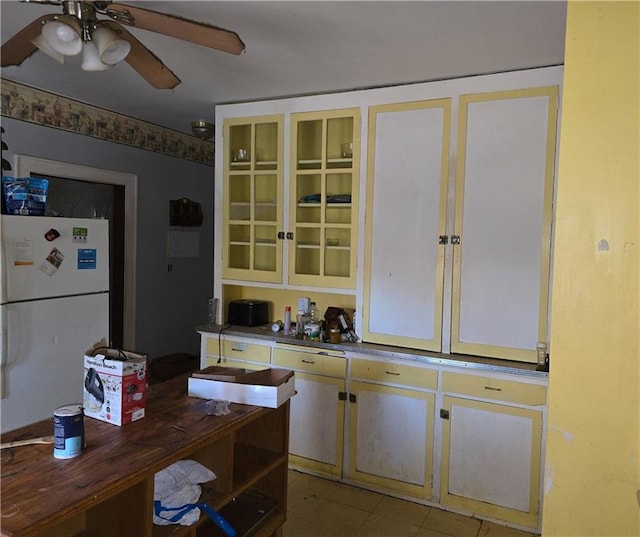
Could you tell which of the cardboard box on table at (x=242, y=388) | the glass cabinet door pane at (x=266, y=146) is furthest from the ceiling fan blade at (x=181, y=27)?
the glass cabinet door pane at (x=266, y=146)

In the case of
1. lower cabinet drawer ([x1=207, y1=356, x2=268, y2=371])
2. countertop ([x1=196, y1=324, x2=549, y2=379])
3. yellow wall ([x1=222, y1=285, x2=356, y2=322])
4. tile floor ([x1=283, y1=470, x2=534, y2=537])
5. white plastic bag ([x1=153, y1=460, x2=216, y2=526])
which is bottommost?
tile floor ([x1=283, y1=470, x2=534, y2=537])

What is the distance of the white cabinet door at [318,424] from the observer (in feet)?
9.89

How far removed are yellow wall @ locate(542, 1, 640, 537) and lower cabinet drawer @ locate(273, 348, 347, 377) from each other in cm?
200

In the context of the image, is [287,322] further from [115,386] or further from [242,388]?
[115,386]

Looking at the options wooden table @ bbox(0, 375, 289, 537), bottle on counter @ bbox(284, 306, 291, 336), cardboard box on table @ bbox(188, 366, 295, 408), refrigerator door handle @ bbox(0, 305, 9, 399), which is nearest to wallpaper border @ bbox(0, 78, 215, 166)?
refrigerator door handle @ bbox(0, 305, 9, 399)

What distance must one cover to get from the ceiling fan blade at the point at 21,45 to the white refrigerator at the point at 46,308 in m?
0.86

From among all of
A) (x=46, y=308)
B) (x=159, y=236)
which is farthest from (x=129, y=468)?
(x=159, y=236)

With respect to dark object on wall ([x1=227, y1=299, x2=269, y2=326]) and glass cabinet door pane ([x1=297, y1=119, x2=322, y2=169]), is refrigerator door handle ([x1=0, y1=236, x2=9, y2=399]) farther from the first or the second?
glass cabinet door pane ([x1=297, y1=119, x2=322, y2=169])

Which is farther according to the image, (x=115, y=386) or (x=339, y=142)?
(x=339, y=142)

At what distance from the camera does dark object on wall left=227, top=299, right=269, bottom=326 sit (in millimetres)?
3410

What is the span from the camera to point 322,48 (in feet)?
7.68

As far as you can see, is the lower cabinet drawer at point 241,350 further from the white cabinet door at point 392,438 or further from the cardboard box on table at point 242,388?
the cardboard box on table at point 242,388

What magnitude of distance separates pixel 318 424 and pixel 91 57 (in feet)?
7.67

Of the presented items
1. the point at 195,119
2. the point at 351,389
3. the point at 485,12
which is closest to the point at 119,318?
the point at 195,119
